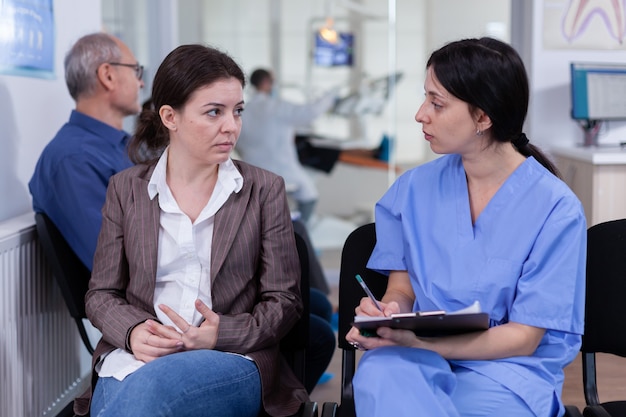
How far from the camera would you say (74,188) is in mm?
2488

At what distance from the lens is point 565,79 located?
172 inches

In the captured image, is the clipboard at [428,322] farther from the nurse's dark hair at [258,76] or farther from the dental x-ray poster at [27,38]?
the nurse's dark hair at [258,76]

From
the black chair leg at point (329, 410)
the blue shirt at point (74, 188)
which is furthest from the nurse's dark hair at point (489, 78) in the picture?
the blue shirt at point (74, 188)

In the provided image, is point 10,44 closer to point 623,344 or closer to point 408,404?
point 408,404

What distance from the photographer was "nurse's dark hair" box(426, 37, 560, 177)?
5.66 ft

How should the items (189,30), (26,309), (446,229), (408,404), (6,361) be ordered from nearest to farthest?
(408,404) < (446,229) < (6,361) < (26,309) < (189,30)

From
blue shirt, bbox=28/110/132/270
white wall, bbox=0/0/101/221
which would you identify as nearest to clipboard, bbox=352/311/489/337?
blue shirt, bbox=28/110/132/270

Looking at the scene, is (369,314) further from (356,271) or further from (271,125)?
(271,125)

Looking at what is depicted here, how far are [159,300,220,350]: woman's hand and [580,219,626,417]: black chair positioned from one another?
0.84 m

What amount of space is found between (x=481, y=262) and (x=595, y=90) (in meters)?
2.78

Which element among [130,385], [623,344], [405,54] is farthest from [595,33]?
[130,385]

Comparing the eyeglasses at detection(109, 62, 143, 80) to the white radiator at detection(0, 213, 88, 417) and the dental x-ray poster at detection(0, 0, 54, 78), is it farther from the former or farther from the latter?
the white radiator at detection(0, 213, 88, 417)

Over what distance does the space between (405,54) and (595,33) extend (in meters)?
1.17

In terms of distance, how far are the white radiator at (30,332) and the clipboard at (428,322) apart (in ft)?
3.66
